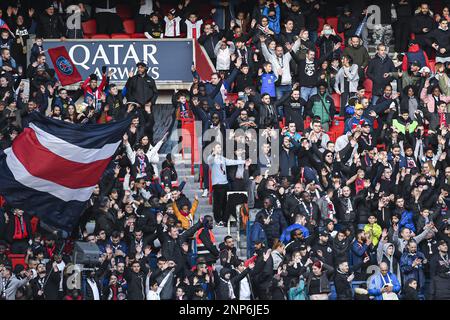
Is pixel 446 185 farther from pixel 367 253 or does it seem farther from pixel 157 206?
pixel 157 206

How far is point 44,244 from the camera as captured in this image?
33500 mm

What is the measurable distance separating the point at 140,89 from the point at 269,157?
3082 mm

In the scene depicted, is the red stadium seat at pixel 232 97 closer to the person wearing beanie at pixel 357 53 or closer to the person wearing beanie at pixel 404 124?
the person wearing beanie at pixel 357 53

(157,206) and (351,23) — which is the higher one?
(351,23)

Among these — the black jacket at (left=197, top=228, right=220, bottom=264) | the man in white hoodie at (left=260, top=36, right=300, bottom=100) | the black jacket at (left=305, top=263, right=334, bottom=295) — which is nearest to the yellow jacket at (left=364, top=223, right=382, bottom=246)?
the black jacket at (left=305, top=263, right=334, bottom=295)

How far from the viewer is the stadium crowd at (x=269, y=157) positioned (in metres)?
33.0

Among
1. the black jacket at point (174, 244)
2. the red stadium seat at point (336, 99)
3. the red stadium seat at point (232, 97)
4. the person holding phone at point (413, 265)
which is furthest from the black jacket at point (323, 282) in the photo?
the red stadium seat at point (336, 99)

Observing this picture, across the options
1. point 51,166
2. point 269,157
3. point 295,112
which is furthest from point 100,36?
point 51,166

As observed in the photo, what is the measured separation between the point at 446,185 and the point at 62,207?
724 centimetres

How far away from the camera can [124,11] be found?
40.9m

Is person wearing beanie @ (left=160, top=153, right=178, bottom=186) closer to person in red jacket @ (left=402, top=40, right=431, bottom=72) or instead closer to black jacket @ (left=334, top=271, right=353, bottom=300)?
black jacket @ (left=334, top=271, right=353, bottom=300)

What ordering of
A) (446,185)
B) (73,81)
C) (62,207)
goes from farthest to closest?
(73,81) → (446,185) → (62,207)

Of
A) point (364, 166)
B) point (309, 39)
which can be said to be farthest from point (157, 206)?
point (309, 39)

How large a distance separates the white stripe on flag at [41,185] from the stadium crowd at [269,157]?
0.62 meters
